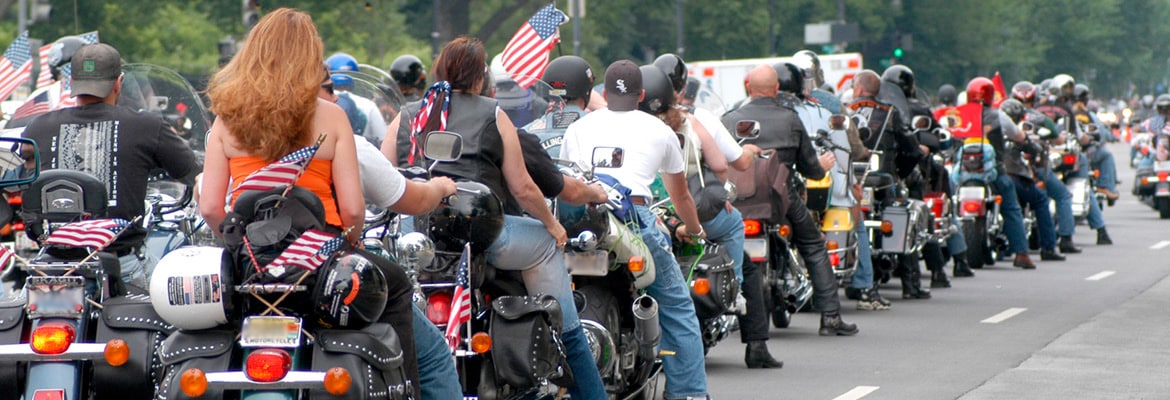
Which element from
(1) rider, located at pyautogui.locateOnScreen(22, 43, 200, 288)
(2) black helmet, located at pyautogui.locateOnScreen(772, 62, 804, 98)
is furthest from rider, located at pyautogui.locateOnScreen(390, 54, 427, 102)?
(1) rider, located at pyautogui.locateOnScreen(22, 43, 200, 288)

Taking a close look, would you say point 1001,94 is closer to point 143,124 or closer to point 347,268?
point 143,124

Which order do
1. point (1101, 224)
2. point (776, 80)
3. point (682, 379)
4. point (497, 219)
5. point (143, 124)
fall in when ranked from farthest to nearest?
point (1101, 224)
point (776, 80)
point (682, 379)
point (143, 124)
point (497, 219)

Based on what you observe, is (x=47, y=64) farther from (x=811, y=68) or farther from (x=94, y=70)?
(x=94, y=70)

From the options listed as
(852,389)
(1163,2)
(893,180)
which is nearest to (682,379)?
(852,389)

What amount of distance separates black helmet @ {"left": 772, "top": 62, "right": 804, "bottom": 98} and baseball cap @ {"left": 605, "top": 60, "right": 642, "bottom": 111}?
418cm

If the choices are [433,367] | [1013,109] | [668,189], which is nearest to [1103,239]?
[1013,109]

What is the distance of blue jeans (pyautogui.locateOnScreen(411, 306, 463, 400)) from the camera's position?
18.3ft

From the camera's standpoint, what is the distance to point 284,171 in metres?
4.93

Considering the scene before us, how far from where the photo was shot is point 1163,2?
121 m

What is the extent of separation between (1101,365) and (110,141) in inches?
229

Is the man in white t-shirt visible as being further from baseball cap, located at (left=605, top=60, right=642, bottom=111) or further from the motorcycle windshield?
the motorcycle windshield

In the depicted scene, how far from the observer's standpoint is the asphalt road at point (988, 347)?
31.3ft

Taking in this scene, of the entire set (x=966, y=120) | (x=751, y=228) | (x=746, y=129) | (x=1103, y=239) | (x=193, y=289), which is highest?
(x=746, y=129)

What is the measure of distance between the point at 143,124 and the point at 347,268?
256 centimetres
